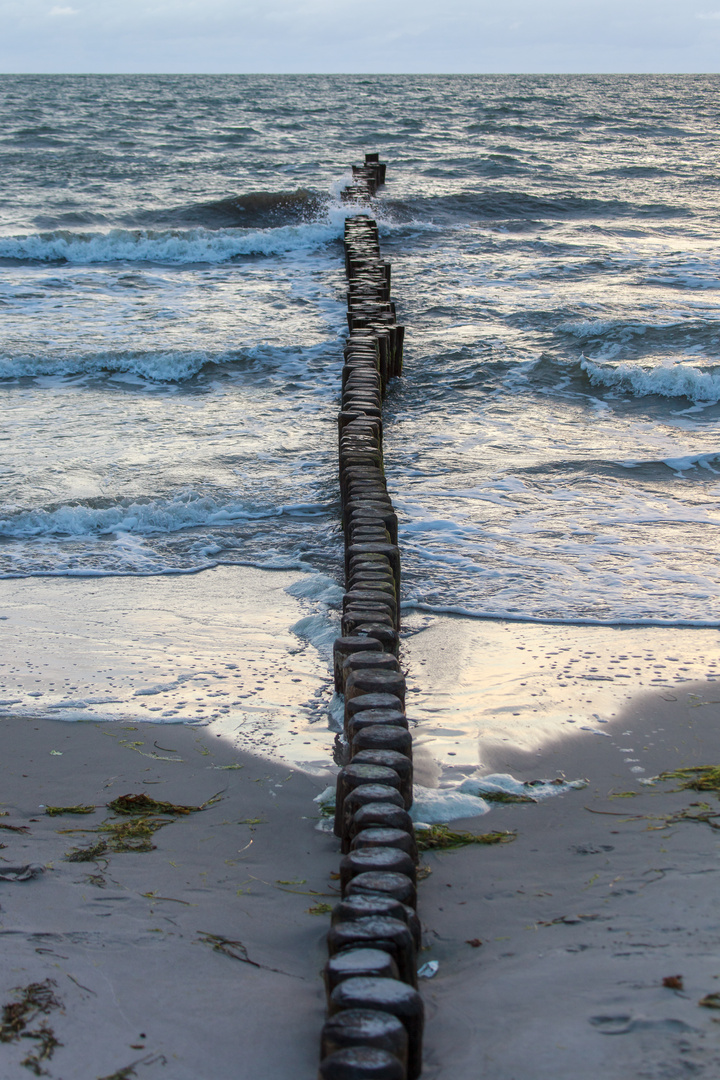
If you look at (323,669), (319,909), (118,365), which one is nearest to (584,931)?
(319,909)

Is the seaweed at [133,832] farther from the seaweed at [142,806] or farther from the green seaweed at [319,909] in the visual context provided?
the green seaweed at [319,909]

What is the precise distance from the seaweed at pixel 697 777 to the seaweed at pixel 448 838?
0.72 m

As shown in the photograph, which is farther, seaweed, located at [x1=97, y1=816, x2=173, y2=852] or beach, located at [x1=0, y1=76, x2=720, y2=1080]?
seaweed, located at [x1=97, y1=816, x2=173, y2=852]

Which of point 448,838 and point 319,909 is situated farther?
point 448,838

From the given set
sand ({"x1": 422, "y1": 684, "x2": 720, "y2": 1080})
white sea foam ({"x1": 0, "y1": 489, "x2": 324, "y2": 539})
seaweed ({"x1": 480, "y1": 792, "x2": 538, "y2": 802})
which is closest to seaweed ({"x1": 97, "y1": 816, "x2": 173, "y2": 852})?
sand ({"x1": 422, "y1": 684, "x2": 720, "y2": 1080})

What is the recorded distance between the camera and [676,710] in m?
3.98

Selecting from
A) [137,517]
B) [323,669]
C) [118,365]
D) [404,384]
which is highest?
[118,365]

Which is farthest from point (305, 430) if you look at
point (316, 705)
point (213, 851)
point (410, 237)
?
point (410, 237)

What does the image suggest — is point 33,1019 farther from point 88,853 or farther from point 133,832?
point 133,832

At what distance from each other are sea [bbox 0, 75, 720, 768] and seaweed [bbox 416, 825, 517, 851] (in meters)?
1.86

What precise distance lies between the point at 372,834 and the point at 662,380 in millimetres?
7922

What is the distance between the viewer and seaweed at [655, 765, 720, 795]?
338 cm

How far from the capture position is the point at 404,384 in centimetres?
991

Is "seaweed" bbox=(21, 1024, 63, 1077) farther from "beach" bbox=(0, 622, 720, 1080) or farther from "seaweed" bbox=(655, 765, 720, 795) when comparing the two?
"seaweed" bbox=(655, 765, 720, 795)
